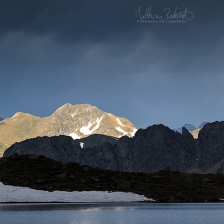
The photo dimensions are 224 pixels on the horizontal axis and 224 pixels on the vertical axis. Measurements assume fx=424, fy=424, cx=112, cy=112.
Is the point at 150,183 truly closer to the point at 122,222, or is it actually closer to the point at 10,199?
the point at 10,199

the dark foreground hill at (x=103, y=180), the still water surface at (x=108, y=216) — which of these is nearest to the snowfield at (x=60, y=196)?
the dark foreground hill at (x=103, y=180)

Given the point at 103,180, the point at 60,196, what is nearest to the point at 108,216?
the point at 60,196

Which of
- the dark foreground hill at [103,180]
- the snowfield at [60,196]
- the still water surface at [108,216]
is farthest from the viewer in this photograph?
the dark foreground hill at [103,180]

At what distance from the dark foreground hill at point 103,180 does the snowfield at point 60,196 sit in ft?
16.2

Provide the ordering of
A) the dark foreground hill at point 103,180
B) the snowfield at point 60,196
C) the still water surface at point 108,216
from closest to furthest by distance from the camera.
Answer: the still water surface at point 108,216
the snowfield at point 60,196
the dark foreground hill at point 103,180

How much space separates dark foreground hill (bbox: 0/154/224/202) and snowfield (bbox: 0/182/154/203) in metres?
4.93

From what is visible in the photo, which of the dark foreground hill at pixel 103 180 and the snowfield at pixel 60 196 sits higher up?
the dark foreground hill at pixel 103 180

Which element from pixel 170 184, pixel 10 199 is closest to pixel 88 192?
pixel 10 199

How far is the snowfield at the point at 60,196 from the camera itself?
120 meters

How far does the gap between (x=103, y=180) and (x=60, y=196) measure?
24934 millimetres

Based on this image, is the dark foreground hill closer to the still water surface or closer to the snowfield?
the snowfield

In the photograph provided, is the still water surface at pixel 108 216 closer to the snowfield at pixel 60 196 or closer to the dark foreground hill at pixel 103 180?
the snowfield at pixel 60 196

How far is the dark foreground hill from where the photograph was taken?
131m

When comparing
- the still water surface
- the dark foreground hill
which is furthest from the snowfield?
the still water surface
